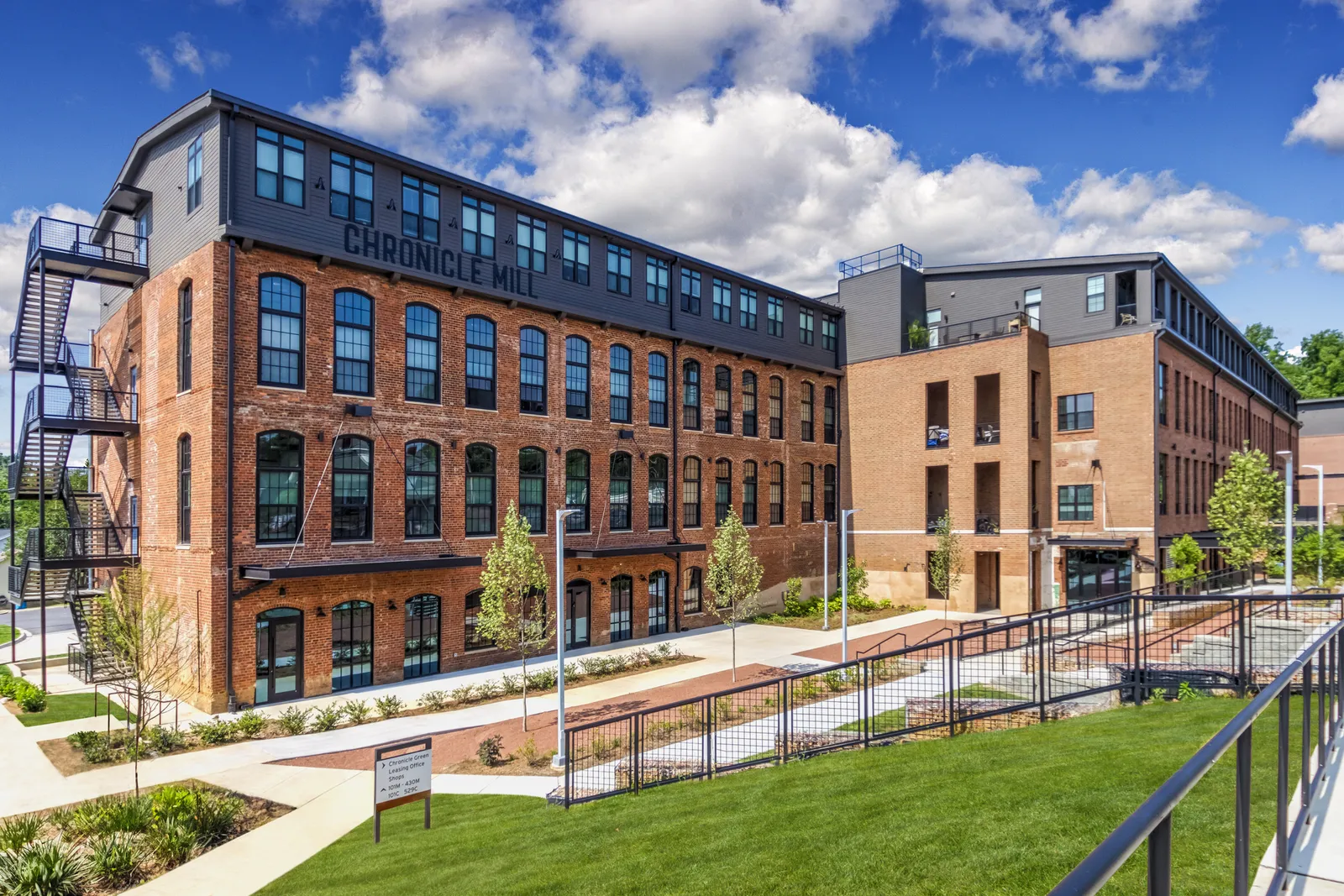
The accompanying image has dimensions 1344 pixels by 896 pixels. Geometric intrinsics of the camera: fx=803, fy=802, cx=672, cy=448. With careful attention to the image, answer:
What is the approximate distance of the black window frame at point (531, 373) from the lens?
2881 cm

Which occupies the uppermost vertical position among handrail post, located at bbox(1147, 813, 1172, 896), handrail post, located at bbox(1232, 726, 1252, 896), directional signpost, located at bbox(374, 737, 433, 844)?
handrail post, located at bbox(1147, 813, 1172, 896)

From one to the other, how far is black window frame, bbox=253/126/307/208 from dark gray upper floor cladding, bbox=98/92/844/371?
28 mm

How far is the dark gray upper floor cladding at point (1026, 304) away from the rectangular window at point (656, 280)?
14.1 m

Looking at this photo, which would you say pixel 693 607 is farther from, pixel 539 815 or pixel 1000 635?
pixel 539 815

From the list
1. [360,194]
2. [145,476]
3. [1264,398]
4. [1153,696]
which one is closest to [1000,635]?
[1153,696]

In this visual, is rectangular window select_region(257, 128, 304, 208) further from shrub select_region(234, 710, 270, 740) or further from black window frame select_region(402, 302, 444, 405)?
shrub select_region(234, 710, 270, 740)

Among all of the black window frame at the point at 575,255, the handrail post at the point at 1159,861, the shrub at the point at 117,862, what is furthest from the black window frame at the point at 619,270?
the handrail post at the point at 1159,861

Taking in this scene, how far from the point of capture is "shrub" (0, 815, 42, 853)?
1190 cm

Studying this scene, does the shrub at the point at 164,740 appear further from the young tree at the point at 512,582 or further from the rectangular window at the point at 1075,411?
the rectangular window at the point at 1075,411

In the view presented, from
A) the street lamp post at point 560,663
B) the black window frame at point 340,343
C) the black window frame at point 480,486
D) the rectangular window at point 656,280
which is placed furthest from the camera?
the rectangular window at point 656,280

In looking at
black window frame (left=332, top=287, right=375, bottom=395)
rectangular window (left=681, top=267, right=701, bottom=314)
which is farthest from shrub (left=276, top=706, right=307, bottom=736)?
rectangular window (left=681, top=267, right=701, bottom=314)

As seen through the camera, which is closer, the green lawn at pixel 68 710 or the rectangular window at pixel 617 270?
the green lawn at pixel 68 710

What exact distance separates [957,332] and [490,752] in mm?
34698

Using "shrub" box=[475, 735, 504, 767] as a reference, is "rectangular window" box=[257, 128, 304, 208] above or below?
above
